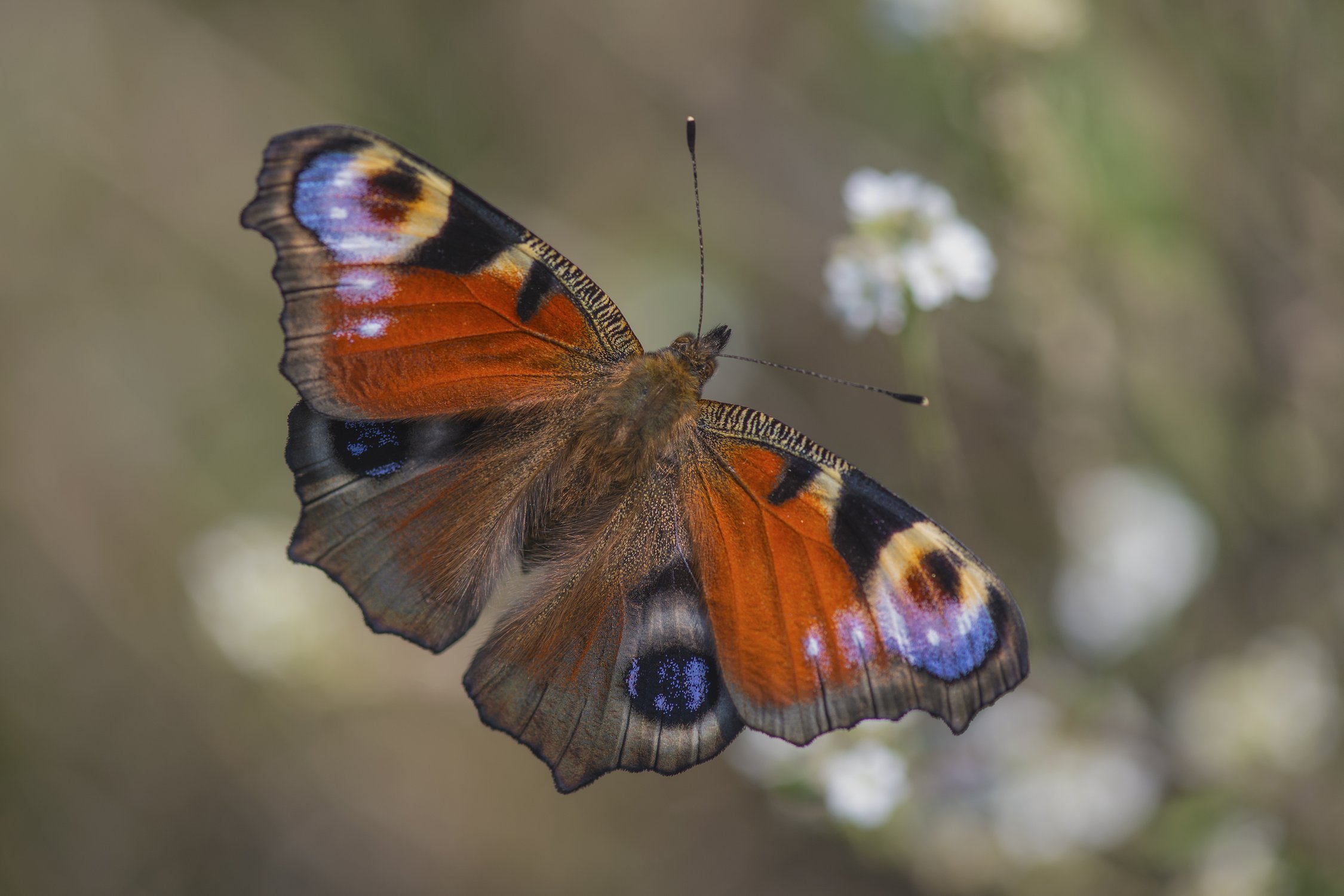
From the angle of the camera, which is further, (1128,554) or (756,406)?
(756,406)

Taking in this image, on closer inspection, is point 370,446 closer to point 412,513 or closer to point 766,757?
point 412,513

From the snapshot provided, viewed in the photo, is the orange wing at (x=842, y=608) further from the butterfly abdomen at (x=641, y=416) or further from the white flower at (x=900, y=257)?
the white flower at (x=900, y=257)

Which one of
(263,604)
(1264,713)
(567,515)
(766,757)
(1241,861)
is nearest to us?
(567,515)

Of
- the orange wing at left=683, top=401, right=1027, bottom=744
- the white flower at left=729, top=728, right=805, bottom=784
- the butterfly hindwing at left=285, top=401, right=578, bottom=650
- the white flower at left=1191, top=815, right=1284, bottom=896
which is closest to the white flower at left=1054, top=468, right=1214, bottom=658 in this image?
the white flower at left=1191, top=815, right=1284, bottom=896

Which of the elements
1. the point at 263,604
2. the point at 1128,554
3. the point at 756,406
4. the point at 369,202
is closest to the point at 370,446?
the point at 369,202

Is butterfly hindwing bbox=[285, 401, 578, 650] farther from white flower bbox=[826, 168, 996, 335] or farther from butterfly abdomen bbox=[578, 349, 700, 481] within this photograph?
white flower bbox=[826, 168, 996, 335]

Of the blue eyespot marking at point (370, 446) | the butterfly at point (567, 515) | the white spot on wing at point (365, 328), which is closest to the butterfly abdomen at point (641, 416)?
the butterfly at point (567, 515)

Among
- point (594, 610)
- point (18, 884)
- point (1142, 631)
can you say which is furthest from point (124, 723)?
point (1142, 631)
